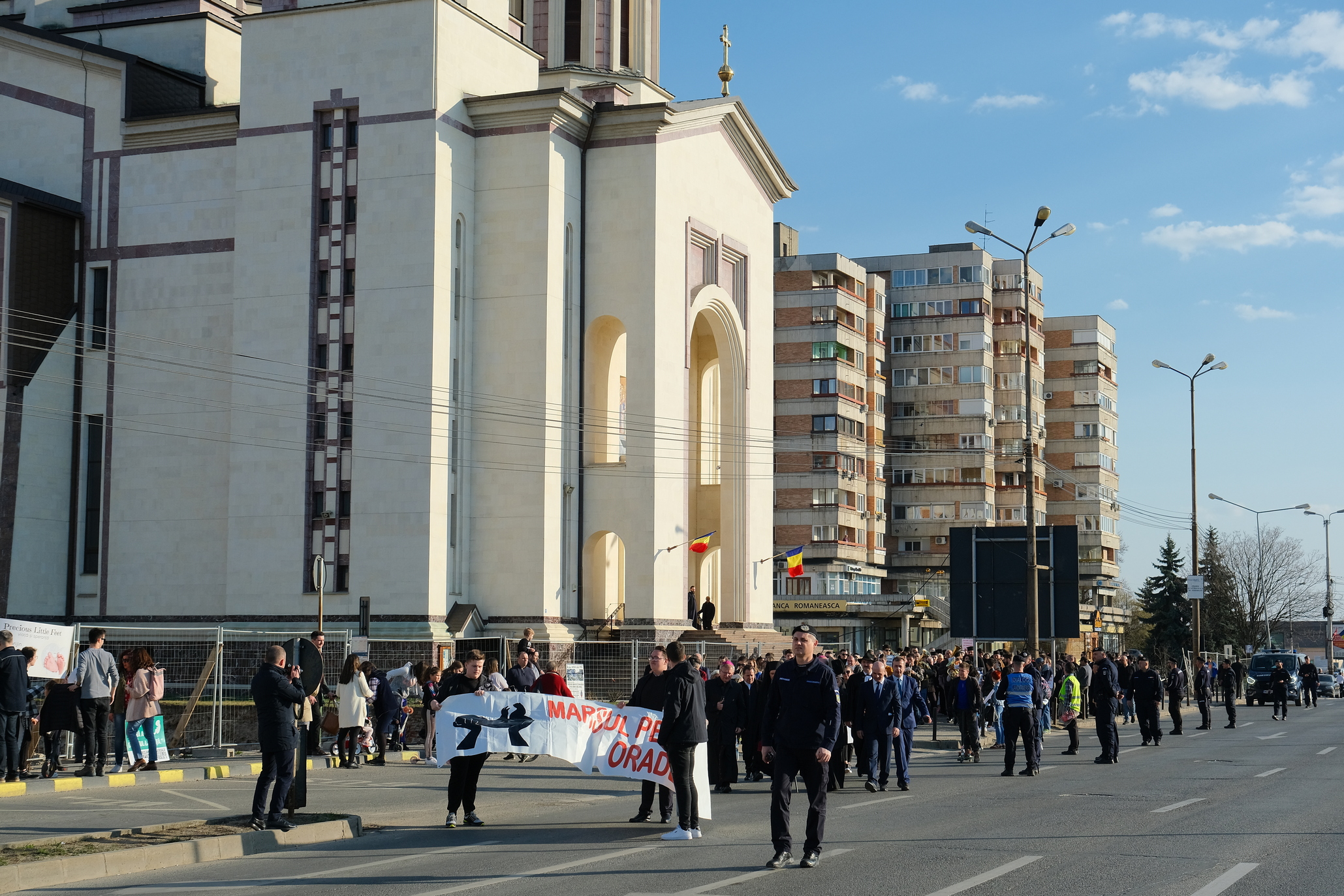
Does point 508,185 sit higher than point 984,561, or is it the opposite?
point 508,185

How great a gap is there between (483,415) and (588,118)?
8.52 metres

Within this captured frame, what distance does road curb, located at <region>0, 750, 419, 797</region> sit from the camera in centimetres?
1903

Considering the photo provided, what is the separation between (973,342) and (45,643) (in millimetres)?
72118

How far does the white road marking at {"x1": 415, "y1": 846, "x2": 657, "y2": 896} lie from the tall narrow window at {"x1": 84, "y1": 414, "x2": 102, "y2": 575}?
32.0 m

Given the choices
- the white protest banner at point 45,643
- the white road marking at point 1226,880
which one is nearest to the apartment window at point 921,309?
the white protest banner at point 45,643

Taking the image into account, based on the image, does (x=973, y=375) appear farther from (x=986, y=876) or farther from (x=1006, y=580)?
(x=986, y=876)

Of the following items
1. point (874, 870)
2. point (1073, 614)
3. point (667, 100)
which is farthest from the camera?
point (667, 100)

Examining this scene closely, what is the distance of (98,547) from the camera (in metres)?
41.4

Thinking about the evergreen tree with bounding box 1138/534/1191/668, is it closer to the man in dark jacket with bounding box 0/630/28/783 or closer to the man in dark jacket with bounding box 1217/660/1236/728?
the man in dark jacket with bounding box 1217/660/1236/728

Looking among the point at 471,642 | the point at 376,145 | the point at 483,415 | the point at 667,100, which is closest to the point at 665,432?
the point at 483,415

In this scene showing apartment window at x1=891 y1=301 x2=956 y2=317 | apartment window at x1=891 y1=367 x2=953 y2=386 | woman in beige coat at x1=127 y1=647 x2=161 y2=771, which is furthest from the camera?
apartment window at x1=891 y1=367 x2=953 y2=386

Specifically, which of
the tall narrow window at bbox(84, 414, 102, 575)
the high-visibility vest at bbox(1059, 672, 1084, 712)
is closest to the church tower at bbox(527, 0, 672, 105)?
the tall narrow window at bbox(84, 414, 102, 575)

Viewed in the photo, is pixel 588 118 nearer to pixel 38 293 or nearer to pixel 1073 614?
pixel 38 293

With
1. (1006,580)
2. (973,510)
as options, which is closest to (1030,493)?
(1006,580)
